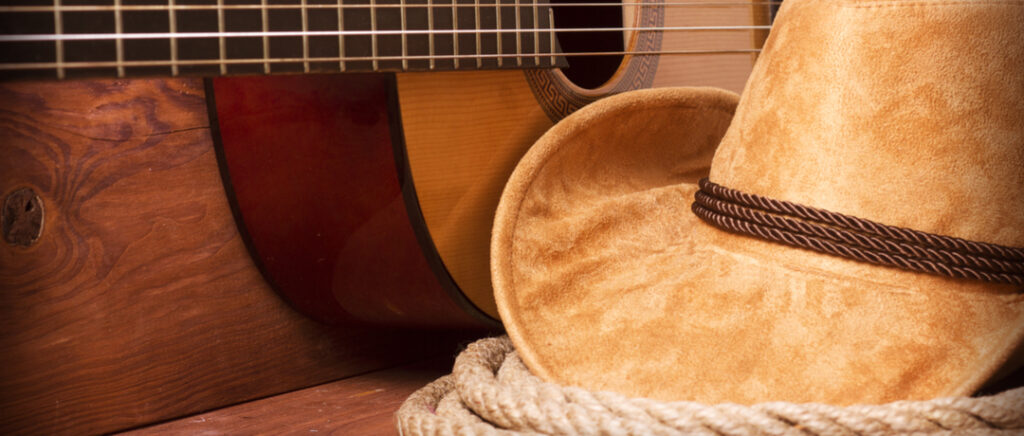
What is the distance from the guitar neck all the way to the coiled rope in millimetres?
313

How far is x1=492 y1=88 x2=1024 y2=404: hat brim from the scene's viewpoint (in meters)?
0.66

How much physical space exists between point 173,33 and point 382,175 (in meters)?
0.27

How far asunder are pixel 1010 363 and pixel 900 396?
88 mm

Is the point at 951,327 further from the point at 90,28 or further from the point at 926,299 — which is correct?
the point at 90,28

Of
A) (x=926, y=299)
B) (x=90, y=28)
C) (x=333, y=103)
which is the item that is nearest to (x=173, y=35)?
(x=90, y=28)

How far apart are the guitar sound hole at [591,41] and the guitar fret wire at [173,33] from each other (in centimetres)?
60

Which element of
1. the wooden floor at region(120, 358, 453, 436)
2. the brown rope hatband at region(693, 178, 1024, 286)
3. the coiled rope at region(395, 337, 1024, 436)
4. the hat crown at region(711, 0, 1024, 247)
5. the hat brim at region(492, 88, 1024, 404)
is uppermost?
the hat crown at region(711, 0, 1024, 247)

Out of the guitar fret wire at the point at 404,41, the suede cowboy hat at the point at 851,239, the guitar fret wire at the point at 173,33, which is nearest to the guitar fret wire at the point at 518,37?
the guitar fret wire at the point at 404,41

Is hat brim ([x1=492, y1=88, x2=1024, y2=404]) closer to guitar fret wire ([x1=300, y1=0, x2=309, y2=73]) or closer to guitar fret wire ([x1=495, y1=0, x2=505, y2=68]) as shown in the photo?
guitar fret wire ([x1=495, y1=0, x2=505, y2=68])

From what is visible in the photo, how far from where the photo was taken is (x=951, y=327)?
659 mm

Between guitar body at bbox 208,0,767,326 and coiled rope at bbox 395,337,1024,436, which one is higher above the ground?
guitar body at bbox 208,0,767,326

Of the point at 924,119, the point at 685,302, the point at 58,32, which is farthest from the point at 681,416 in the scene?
the point at 58,32

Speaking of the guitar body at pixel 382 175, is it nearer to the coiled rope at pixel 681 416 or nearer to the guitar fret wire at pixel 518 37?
the guitar fret wire at pixel 518 37

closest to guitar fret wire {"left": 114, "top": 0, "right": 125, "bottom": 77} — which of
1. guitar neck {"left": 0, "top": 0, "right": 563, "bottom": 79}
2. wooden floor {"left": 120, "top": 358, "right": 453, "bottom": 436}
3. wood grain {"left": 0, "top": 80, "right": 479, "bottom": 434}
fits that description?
guitar neck {"left": 0, "top": 0, "right": 563, "bottom": 79}
